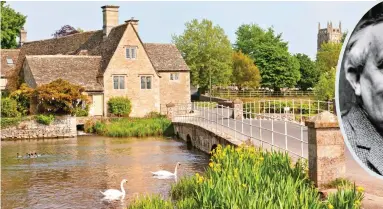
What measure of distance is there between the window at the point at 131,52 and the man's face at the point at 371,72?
3896 centimetres

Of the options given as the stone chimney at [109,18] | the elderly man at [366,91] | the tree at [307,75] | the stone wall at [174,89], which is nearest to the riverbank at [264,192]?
the elderly man at [366,91]

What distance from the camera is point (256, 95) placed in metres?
74.3

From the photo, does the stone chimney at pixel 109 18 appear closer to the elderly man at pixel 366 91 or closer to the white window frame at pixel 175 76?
the white window frame at pixel 175 76

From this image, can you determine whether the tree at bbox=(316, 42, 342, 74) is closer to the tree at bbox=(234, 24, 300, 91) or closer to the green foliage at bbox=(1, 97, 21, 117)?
the tree at bbox=(234, 24, 300, 91)

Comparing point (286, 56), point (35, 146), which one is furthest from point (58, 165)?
point (286, 56)

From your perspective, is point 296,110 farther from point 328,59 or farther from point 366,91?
point 328,59

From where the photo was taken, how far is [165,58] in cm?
5569

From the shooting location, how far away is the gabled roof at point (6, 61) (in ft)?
184

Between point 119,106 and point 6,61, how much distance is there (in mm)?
17630

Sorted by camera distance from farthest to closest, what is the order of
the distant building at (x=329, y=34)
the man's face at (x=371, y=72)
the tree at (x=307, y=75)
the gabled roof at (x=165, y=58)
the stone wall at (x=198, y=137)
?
the distant building at (x=329, y=34)
the tree at (x=307, y=75)
the gabled roof at (x=165, y=58)
the stone wall at (x=198, y=137)
the man's face at (x=371, y=72)

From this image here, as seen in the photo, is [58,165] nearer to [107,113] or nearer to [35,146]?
[35,146]

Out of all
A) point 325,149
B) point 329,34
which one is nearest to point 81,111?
point 325,149

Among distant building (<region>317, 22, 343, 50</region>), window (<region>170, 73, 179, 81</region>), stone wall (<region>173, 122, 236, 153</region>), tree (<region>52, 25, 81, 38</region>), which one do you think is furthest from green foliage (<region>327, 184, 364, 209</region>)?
distant building (<region>317, 22, 343, 50</region>)

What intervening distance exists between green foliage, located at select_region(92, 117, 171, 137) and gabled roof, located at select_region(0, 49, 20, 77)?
17.7 m
